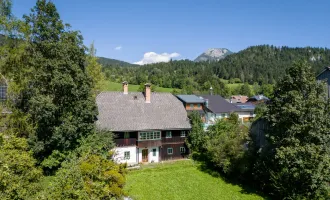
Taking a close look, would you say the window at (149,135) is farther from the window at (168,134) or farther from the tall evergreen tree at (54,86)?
the tall evergreen tree at (54,86)

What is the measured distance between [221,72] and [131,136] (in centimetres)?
14024

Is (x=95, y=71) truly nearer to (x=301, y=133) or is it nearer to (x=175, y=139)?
→ (x=175, y=139)

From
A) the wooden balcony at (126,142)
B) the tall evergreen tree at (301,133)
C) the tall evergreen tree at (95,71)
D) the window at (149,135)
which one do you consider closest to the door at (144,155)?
the window at (149,135)

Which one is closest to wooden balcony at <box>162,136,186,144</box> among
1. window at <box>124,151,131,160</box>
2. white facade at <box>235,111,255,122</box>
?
window at <box>124,151,131,160</box>

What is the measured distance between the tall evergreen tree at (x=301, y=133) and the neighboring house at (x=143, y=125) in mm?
15635

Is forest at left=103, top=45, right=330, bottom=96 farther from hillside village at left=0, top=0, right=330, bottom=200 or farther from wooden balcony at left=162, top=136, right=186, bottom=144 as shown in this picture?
hillside village at left=0, top=0, right=330, bottom=200

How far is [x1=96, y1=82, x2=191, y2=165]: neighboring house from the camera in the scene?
99.3 feet

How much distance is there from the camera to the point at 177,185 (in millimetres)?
23906

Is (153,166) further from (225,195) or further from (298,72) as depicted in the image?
(298,72)

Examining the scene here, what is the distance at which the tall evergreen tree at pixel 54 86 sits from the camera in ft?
73.9

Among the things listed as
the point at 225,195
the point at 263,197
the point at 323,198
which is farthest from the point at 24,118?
the point at 323,198

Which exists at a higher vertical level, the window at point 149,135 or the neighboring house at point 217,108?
the neighboring house at point 217,108

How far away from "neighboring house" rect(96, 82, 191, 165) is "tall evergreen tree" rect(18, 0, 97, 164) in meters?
5.97

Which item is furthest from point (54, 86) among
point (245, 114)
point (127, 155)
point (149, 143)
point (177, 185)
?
point (245, 114)
